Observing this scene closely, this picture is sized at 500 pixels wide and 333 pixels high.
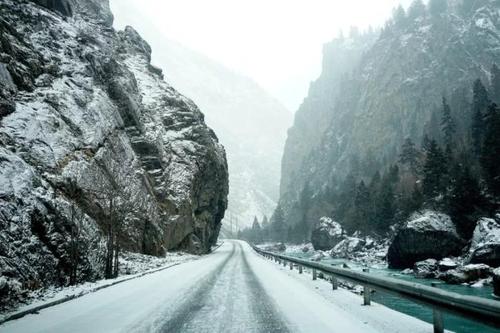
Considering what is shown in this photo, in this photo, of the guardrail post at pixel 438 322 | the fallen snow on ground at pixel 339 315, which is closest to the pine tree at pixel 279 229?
the fallen snow on ground at pixel 339 315

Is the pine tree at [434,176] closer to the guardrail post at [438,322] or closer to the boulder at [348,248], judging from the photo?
the boulder at [348,248]

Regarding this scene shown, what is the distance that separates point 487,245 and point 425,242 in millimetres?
11240

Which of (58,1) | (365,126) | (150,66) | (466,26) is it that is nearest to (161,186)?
(58,1)

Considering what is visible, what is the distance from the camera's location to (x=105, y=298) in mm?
11141

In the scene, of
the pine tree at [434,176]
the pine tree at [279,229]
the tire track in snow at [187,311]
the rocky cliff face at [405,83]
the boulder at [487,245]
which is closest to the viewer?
the tire track in snow at [187,311]

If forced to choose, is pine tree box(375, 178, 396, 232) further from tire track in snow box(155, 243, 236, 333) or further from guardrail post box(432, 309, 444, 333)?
guardrail post box(432, 309, 444, 333)

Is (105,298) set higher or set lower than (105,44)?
lower

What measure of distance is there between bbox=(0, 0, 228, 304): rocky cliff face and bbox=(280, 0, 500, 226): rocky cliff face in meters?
75.0

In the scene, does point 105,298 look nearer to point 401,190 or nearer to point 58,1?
point 58,1

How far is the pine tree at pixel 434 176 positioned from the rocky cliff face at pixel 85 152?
32816 millimetres

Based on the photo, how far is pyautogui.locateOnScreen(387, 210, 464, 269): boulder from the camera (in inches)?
1735

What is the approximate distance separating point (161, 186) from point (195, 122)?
631 inches

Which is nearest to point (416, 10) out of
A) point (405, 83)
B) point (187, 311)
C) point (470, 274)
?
point (405, 83)

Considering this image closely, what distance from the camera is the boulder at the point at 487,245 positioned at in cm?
3228
